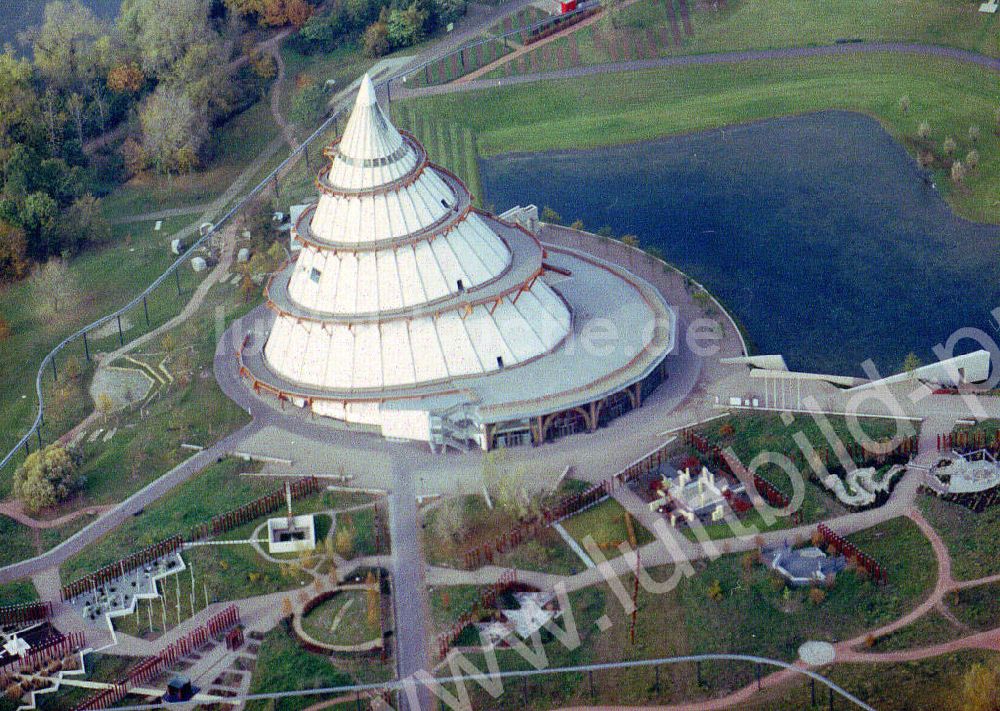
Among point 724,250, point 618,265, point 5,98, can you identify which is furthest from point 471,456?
point 5,98

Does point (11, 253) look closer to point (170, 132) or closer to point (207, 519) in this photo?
point (170, 132)

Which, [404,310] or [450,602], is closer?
[450,602]

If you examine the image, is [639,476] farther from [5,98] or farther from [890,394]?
[5,98]

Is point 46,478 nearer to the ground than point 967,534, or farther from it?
farther from it

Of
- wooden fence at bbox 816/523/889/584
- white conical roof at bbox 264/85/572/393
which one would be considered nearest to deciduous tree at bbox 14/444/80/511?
white conical roof at bbox 264/85/572/393

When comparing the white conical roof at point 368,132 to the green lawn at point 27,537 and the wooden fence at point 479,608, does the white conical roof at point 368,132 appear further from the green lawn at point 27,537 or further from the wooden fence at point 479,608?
the wooden fence at point 479,608

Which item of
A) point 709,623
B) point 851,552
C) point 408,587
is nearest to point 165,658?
point 408,587
